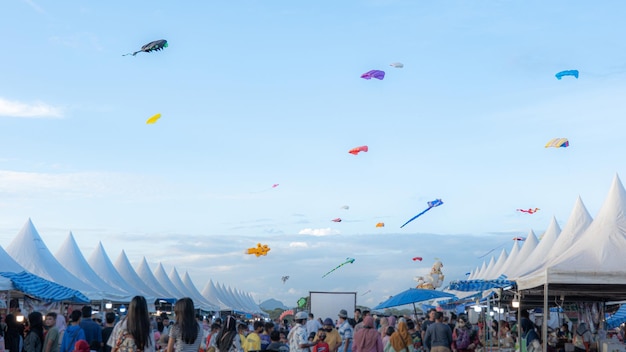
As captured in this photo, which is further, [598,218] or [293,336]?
[598,218]

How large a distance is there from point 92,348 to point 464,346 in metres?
9.26

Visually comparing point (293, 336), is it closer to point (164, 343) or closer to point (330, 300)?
point (164, 343)

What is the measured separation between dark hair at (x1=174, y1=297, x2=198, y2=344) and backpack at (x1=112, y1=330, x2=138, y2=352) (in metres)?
0.84

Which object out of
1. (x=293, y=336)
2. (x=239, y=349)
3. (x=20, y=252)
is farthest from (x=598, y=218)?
(x=20, y=252)

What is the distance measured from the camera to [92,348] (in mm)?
11812

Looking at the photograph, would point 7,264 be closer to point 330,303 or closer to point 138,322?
point 330,303

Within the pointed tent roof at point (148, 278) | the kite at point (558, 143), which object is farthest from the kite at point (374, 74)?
the pointed tent roof at point (148, 278)

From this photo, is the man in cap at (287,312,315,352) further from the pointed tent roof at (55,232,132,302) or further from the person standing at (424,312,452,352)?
the pointed tent roof at (55,232,132,302)

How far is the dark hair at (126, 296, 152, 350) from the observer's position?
792 centimetres

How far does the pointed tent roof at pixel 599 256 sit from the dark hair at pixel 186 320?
29.4 feet

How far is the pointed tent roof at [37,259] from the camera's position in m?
30.6

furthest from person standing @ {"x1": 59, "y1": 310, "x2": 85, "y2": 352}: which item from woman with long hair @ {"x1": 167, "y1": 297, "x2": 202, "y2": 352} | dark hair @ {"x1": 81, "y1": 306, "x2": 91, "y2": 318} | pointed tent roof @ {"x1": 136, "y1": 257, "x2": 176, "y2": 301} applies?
pointed tent roof @ {"x1": 136, "y1": 257, "x2": 176, "y2": 301}

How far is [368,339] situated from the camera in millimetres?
14906

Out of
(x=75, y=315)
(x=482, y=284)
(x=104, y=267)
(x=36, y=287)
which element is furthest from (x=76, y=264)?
(x=75, y=315)
